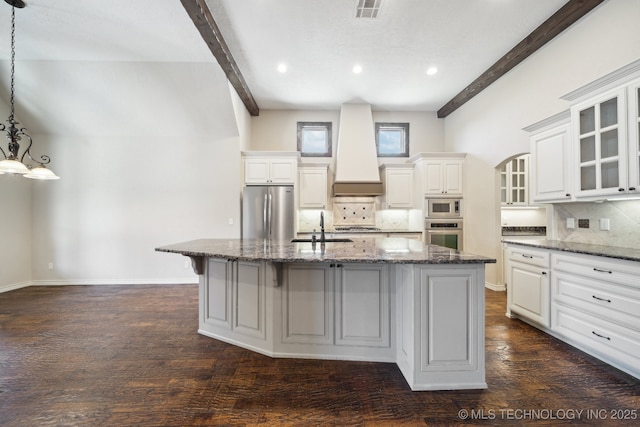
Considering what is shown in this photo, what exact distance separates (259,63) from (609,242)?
470 cm

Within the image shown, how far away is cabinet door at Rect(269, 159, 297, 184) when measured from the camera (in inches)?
205

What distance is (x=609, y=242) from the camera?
109 inches

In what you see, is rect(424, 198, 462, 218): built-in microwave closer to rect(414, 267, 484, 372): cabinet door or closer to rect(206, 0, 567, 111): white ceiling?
rect(206, 0, 567, 111): white ceiling

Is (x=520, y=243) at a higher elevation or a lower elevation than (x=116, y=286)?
higher

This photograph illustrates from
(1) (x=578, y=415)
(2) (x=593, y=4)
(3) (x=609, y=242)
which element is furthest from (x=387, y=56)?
(1) (x=578, y=415)

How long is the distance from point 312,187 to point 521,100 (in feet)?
11.5

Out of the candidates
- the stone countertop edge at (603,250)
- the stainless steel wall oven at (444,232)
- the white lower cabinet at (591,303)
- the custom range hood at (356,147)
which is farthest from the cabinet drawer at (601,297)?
the custom range hood at (356,147)

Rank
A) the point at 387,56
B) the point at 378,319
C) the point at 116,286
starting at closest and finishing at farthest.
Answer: the point at 378,319
the point at 387,56
the point at 116,286

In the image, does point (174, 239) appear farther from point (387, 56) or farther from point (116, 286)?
point (387, 56)

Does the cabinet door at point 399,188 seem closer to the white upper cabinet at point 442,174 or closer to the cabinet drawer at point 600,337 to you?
the white upper cabinet at point 442,174

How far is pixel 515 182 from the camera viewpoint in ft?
17.0

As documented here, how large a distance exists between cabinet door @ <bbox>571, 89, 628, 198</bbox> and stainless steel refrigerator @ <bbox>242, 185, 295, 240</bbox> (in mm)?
3826

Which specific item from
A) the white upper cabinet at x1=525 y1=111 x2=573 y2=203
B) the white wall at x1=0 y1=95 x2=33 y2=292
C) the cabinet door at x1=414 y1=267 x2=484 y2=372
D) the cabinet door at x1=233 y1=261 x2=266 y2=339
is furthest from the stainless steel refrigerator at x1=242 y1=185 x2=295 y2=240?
the white wall at x1=0 y1=95 x2=33 y2=292

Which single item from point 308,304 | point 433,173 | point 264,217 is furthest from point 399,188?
point 308,304
